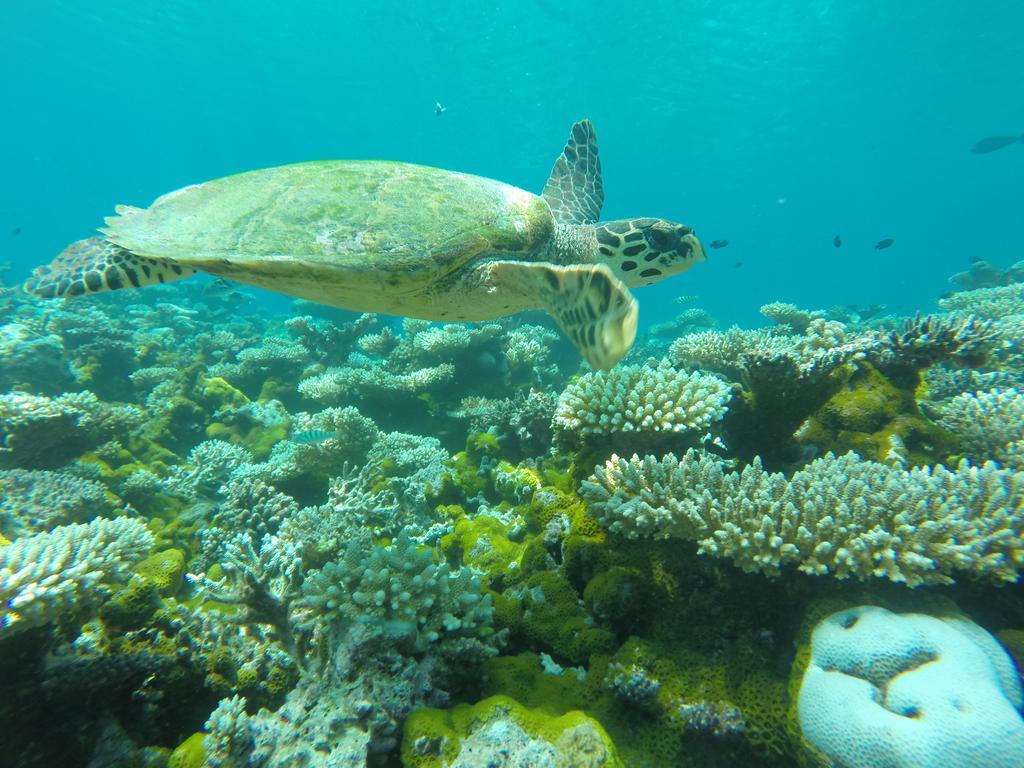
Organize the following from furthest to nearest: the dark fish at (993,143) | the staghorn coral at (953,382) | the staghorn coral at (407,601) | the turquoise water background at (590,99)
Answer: the turquoise water background at (590,99)
the dark fish at (993,143)
the staghorn coral at (953,382)
the staghorn coral at (407,601)

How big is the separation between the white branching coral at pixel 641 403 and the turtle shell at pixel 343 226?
131 cm

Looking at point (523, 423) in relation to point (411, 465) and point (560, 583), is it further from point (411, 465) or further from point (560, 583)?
point (560, 583)

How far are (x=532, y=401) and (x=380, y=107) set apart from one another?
63.1 meters

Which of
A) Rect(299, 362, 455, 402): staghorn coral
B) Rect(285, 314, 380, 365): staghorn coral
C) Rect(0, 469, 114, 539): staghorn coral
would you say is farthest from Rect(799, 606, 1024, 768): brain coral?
Rect(285, 314, 380, 365): staghorn coral

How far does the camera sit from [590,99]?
4334 cm

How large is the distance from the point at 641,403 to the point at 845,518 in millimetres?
1496

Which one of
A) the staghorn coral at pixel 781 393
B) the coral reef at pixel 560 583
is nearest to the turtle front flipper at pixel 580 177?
the coral reef at pixel 560 583

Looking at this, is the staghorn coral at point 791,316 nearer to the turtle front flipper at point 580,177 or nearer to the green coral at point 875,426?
the turtle front flipper at point 580,177

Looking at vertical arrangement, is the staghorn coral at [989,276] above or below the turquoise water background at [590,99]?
below

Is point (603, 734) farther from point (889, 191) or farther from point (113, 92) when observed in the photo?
point (889, 191)

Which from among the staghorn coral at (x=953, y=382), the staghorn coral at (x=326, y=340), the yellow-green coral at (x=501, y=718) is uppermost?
the staghorn coral at (x=326, y=340)

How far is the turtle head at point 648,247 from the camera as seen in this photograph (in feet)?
12.8

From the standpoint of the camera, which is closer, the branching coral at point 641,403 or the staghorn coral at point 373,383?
the branching coral at point 641,403

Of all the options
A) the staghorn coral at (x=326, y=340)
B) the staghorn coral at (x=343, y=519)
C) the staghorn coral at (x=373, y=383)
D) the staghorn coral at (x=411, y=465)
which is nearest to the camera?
the staghorn coral at (x=343, y=519)
